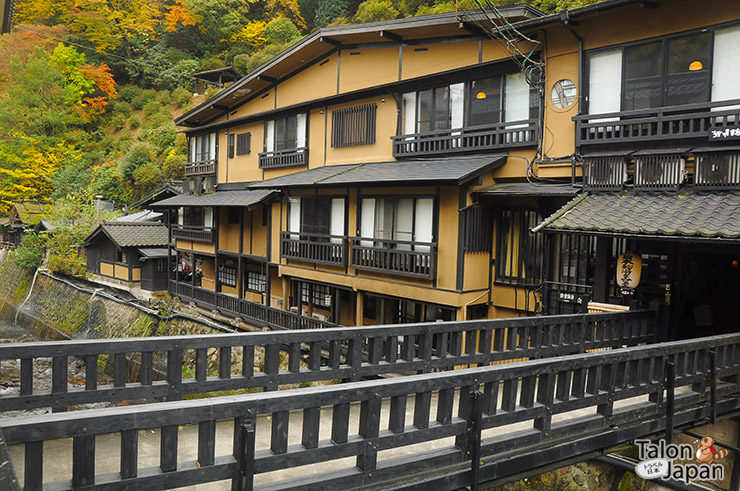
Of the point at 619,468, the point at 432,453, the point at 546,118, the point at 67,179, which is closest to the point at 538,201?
the point at 546,118

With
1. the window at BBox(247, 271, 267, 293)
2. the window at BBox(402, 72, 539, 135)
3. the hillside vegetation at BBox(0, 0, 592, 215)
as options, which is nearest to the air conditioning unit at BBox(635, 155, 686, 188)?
the window at BBox(402, 72, 539, 135)

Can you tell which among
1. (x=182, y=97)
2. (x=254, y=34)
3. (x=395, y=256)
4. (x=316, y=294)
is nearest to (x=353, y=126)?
(x=395, y=256)

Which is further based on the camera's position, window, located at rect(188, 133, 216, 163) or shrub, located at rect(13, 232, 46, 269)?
shrub, located at rect(13, 232, 46, 269)

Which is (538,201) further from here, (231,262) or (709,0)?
(231,262)

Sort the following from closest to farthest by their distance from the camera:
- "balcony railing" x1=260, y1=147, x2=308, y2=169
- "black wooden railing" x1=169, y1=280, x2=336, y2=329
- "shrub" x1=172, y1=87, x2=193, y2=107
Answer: "black wooden railing" x1=169, y1=280, x2=336, y2=329 → "balcony railing" x1=260, y1=147, x2=308, y2=169 → "shrub" x1=172, y1=87, x2=193, y2=107

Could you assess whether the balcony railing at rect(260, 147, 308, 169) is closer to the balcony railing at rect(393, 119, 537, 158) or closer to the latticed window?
the balcony railing at rect(393, 119, 537, 158)

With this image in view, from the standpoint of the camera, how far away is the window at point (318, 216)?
54.9 feet

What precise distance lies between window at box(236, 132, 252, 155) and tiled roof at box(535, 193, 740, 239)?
1699 centimetres

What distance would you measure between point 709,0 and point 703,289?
19.0ft

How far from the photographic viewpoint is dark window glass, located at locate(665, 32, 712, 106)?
9.38m

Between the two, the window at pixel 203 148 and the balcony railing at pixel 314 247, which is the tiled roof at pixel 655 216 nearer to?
the balcony railing at pixel 314 247

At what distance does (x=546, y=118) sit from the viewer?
11758mm

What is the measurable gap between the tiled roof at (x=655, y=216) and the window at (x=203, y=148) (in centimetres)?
2082

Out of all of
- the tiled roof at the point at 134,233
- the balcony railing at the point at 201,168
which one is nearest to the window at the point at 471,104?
the balcony railing at the point at 201,168
